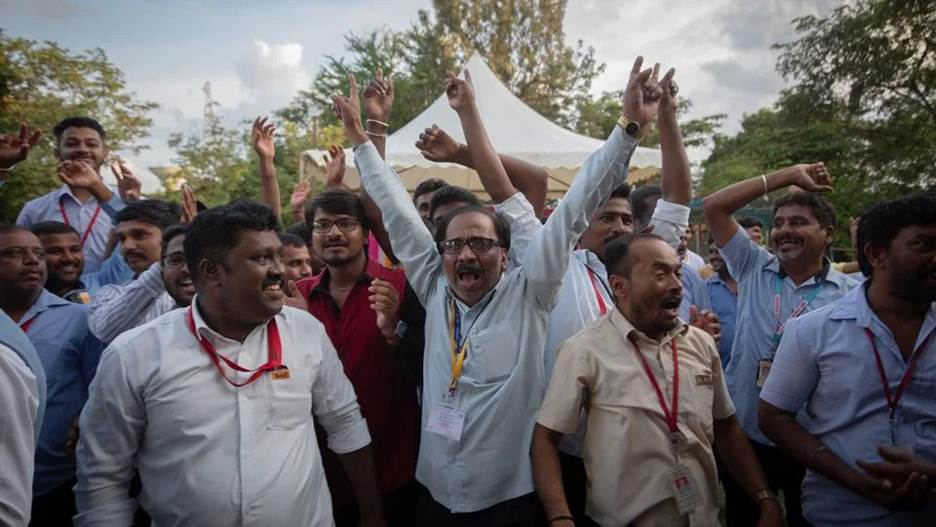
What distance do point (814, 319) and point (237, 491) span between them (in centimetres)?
240

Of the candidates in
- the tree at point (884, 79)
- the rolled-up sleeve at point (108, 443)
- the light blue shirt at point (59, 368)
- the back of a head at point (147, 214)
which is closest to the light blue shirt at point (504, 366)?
the rolled-up sleeve at point (108, 443)

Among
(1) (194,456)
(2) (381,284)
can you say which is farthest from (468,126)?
(1) (194,456)

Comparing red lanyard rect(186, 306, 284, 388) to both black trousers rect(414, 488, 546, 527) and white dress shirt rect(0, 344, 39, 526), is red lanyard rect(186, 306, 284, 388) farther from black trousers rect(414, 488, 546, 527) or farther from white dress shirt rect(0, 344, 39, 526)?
black trousers rect(414, 488, 546, 527)

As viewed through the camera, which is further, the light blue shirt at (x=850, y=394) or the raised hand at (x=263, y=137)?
the raised hand at (x=263, y=137)

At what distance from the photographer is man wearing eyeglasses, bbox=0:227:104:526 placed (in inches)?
109

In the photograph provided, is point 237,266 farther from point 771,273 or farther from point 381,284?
point 771,273

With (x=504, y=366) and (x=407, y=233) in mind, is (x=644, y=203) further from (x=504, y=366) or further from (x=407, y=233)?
(x=504, y=366)

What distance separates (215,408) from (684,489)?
5.59 ft

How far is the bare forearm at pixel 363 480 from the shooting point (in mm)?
2521

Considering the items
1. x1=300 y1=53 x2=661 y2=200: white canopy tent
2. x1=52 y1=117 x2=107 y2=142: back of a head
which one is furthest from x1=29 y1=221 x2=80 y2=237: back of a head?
x1=300 y1=53 x2=661 y2=200: white canopy tent

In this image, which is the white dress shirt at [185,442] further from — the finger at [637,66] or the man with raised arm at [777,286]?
the man with raised arm at [777,286]

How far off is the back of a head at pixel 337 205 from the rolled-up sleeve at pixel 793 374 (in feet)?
7.02

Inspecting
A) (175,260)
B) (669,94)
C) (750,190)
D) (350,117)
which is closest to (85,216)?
(175,260)

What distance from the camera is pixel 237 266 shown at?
87.1 inches
